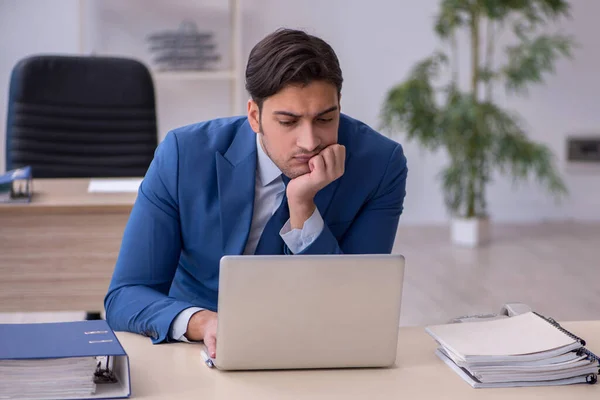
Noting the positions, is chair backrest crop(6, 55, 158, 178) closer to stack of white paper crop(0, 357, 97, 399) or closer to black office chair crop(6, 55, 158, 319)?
black office chair crop(6, 55, 158, 319)

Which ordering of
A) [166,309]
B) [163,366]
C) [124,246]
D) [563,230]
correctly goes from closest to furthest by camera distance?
[163,366], [166,309], [124,246], [563,230]

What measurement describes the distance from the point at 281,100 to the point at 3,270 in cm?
131

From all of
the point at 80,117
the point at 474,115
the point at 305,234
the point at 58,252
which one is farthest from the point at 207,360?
the point at 474,115

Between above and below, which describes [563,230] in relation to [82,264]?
below

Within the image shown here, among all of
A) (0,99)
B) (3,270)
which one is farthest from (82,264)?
(0,99)

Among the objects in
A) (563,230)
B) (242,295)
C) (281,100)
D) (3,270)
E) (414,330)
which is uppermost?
(281,100)

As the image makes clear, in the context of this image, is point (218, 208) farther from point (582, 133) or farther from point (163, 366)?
point (582, 133)

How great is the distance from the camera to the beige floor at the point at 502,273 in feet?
12.9

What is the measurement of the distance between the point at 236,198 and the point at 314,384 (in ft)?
1.89

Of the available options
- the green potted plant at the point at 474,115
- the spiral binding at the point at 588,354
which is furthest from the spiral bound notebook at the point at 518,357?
the green potted plant at the point at 474,115

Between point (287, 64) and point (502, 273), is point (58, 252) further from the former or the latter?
point (502, 273)

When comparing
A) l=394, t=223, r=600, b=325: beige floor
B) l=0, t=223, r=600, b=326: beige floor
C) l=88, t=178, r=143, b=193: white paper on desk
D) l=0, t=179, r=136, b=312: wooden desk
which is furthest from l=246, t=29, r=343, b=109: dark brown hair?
l=394, t=223, r=600, b=325: beige floor

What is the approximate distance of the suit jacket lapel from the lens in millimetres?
1823

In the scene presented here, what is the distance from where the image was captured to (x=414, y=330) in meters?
1.64
